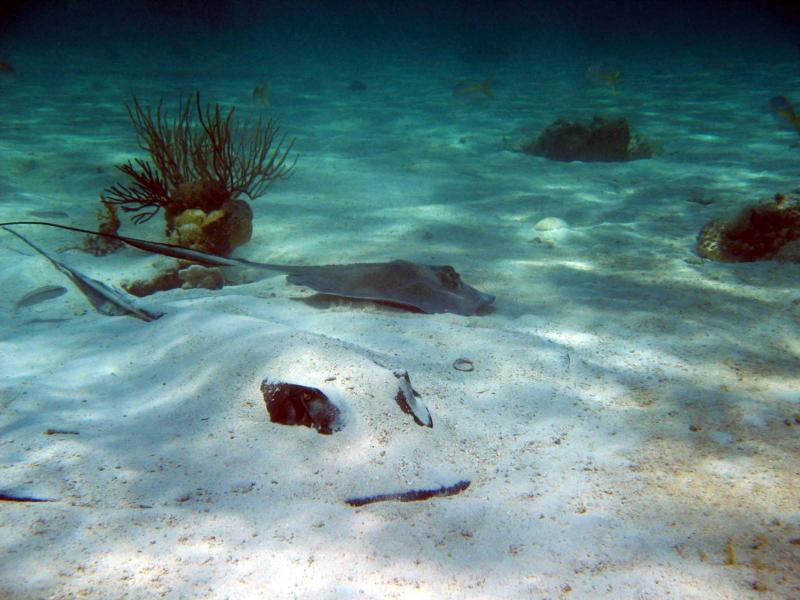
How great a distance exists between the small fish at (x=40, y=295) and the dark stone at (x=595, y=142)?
392 inches

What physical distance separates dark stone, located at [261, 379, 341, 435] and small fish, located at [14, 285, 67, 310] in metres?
3.77

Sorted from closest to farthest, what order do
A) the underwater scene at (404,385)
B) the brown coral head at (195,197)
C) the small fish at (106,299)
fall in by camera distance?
the underwater scene at (404,385) → the small fish at (106,299) → the brown coral head at (195,197)

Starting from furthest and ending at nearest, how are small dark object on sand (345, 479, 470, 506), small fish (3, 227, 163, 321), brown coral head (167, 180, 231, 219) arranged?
1. brown coral head (167, 180, 231, 219)
2. small fish (3, 227, 163, 321)
3. small dark object on sand (345, 479, 470, 506)

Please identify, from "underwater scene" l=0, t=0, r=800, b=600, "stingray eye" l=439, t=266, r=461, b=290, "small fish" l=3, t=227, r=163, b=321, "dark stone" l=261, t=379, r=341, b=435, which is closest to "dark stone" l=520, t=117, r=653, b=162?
"underwater scene" l=0, t=0, r=800, b=600

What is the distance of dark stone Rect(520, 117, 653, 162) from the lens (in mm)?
10719

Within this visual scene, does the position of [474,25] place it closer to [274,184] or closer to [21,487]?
[274,184]

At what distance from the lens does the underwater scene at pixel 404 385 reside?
66.6 inches

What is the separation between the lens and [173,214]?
6.48 m

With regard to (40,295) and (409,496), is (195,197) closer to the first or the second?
(40,295)

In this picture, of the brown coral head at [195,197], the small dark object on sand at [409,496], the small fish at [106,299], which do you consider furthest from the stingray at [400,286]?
the brown coral head at [195,197]

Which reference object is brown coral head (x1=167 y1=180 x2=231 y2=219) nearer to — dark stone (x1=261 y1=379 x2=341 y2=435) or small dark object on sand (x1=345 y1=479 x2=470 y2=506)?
dark stone (x1=261 y1=379 x2=341 y2=435)

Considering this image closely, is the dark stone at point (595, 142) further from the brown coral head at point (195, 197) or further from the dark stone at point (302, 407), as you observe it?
the dark stone at point (302, 407)

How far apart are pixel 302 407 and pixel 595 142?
10647 mm

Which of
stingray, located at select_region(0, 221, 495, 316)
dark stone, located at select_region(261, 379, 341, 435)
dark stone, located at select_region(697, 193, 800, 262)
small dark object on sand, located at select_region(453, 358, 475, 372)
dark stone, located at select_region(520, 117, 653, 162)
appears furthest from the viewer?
dark stone, located at select_region(520, 117, 653, 162)
